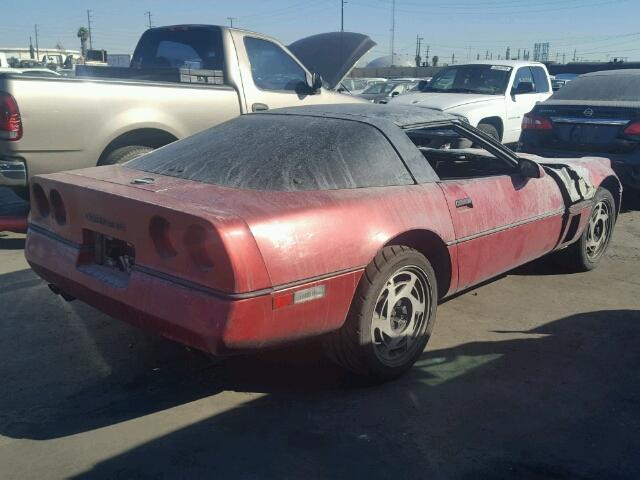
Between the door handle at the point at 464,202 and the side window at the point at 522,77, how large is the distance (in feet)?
25.3

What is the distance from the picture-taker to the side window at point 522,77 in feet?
35.8

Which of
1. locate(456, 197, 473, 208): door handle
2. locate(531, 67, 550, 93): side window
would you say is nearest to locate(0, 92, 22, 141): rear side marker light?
locate(456, 197, 473, 208): door handle

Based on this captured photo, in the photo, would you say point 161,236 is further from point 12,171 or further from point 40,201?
point 12,171

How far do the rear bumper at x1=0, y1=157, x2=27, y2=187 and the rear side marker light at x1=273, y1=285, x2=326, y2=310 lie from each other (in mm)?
3464

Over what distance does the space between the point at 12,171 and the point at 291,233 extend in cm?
344

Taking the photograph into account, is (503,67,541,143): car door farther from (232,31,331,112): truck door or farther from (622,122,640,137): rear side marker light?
(232,31,331,112): truck door

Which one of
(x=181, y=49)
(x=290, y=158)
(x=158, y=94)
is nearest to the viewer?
(x=290, y=158)

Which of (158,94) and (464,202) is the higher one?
(158,94)

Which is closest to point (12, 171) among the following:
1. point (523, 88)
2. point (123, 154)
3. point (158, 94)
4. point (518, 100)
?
point (123, 154)

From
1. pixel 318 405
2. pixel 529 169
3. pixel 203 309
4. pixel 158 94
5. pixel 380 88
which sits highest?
pixel 158 94

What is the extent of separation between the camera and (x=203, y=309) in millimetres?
2662

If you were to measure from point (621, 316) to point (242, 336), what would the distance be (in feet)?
9.54

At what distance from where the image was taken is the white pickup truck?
10.0 meters

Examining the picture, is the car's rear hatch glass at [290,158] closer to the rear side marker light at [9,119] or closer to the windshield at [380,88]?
the rear side marker light at [9,119]
